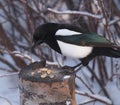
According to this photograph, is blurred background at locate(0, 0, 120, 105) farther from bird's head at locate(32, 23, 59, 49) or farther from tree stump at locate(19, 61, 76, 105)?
tree stump at locate(19, 61, 76, 105)

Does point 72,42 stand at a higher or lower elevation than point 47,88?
higher

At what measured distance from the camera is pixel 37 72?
2.26 metres

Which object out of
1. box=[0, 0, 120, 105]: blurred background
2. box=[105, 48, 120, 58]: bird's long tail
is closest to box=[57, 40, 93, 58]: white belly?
box=[105, 48, 120, 58]: bird's long tail

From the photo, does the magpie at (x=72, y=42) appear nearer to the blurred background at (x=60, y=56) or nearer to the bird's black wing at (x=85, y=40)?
the bird's black wing at (x=85, y=40)

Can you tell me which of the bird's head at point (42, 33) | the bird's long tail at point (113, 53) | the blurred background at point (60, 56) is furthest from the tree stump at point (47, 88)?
the blurred background at point (60, 56)

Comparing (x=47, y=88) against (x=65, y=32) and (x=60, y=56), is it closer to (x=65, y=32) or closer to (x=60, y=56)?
(x=65, y=32)

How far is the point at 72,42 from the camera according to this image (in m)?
2.49

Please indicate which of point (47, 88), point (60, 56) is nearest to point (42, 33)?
point (47, 88)

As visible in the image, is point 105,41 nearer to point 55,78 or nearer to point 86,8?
point 55,78

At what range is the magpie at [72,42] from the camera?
2432mm

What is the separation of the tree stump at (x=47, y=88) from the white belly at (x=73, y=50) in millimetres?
265

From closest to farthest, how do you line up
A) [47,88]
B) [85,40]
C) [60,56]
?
[47,88]
[85,40]
[60,56]

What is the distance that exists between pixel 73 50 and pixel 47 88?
0.45 metres

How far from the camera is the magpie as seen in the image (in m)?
2.43
